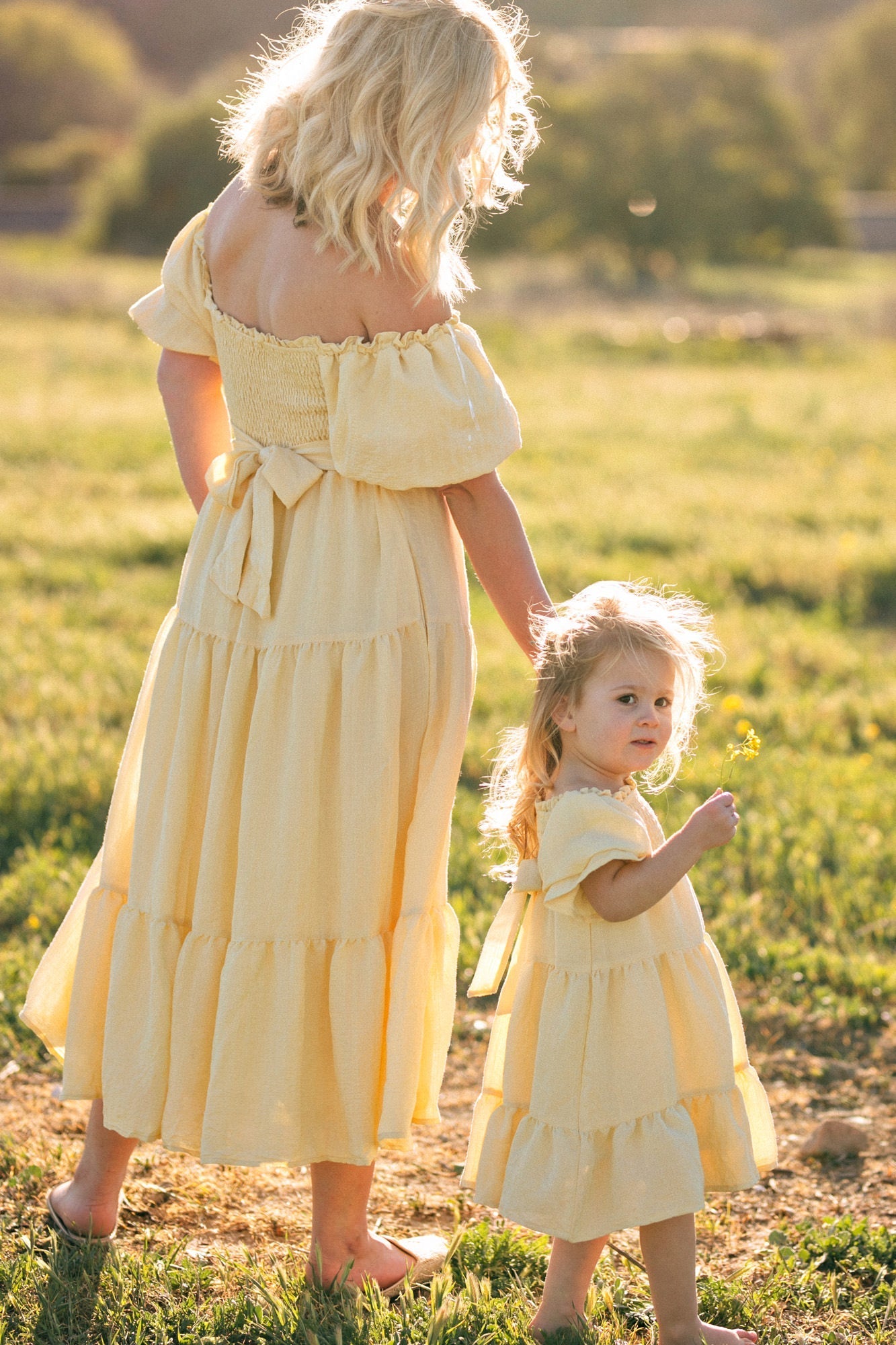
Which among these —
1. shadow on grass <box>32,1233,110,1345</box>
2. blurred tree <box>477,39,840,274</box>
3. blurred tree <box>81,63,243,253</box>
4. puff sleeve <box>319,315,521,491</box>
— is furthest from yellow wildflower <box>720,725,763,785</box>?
blurred tree <box>81,63,243,253</box>

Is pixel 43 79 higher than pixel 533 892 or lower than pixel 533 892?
higher

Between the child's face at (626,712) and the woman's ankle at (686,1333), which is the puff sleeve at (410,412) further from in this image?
the woman's ankle at (686,1333)

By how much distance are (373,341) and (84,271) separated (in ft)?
80.6

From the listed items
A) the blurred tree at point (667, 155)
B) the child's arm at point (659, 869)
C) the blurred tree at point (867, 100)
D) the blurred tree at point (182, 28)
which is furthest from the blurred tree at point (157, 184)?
the blurred tree at point (182, 28)

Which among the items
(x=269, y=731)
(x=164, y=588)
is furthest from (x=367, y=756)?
(x=164, y=588)

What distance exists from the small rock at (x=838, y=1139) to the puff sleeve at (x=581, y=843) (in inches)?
42.6

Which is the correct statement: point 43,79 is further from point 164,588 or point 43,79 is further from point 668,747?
point 668,747

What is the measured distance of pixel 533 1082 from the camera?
2.21 metres

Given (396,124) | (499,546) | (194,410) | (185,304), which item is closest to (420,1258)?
(499,546)

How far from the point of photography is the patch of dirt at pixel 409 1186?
264 cm

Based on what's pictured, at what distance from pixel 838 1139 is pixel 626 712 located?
4.21 ft

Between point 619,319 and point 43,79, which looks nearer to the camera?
point 619,319

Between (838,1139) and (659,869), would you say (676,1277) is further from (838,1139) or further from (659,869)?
(838,1139)

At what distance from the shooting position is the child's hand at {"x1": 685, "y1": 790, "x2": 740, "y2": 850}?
6.82 feet
